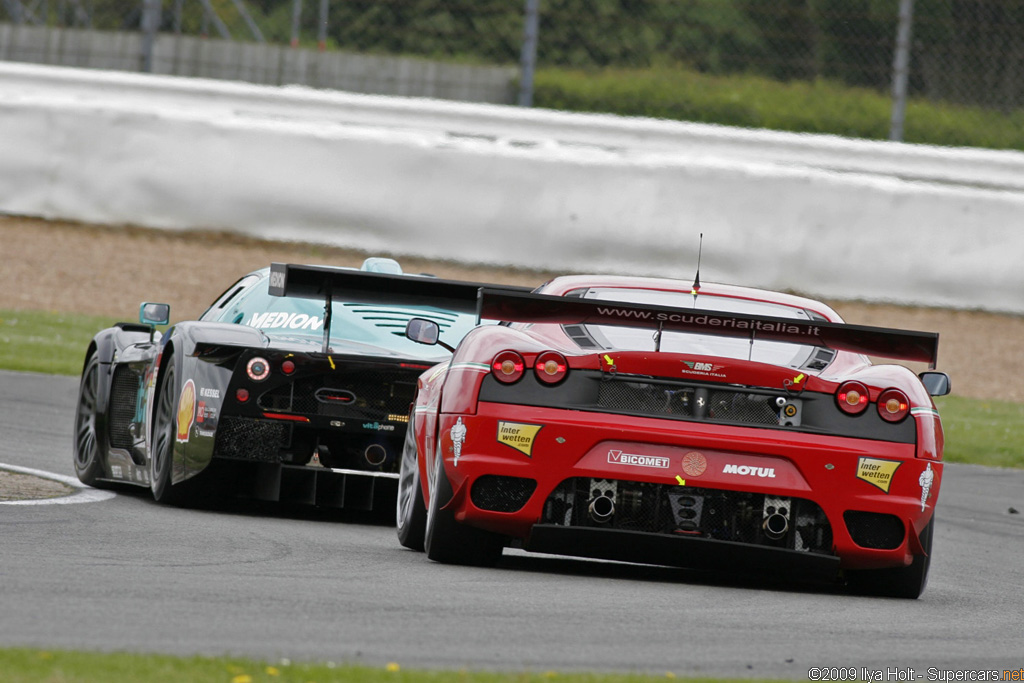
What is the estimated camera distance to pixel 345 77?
16.7 metres

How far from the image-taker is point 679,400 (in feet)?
19.2

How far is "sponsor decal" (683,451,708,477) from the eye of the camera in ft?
18.9

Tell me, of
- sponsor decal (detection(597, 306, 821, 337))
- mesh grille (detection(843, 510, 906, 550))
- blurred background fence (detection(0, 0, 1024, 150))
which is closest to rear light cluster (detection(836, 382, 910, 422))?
sponsor decal (detection(597, 306, 821, 337))

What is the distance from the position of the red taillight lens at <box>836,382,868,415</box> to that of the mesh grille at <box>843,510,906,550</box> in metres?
0.33

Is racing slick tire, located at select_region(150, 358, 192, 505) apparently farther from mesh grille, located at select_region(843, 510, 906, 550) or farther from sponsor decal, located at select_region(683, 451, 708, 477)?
mesh grille, located at select_region(843, 510, 906, 550)

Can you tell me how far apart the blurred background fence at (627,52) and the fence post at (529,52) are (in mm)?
13

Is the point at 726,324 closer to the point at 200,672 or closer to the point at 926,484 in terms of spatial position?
the point at 926,484

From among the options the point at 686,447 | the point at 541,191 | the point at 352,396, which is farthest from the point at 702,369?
the point at 541,191

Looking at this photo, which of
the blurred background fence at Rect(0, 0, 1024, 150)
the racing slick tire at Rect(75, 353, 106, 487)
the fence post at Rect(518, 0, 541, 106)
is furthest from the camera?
the fence post at Rect(518, 0, 541, 106)

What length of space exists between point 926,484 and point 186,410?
3.10 metres

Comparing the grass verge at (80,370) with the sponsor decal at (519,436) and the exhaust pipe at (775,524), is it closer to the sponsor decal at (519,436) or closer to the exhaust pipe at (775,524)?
the exhaust pipe at (775,524)

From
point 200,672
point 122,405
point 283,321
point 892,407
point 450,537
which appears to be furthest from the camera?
point 122,405

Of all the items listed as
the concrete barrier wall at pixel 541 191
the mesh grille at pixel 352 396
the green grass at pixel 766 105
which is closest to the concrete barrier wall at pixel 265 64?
the concrete barrier wall at pixel 541 191

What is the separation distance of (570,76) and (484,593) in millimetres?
11645
